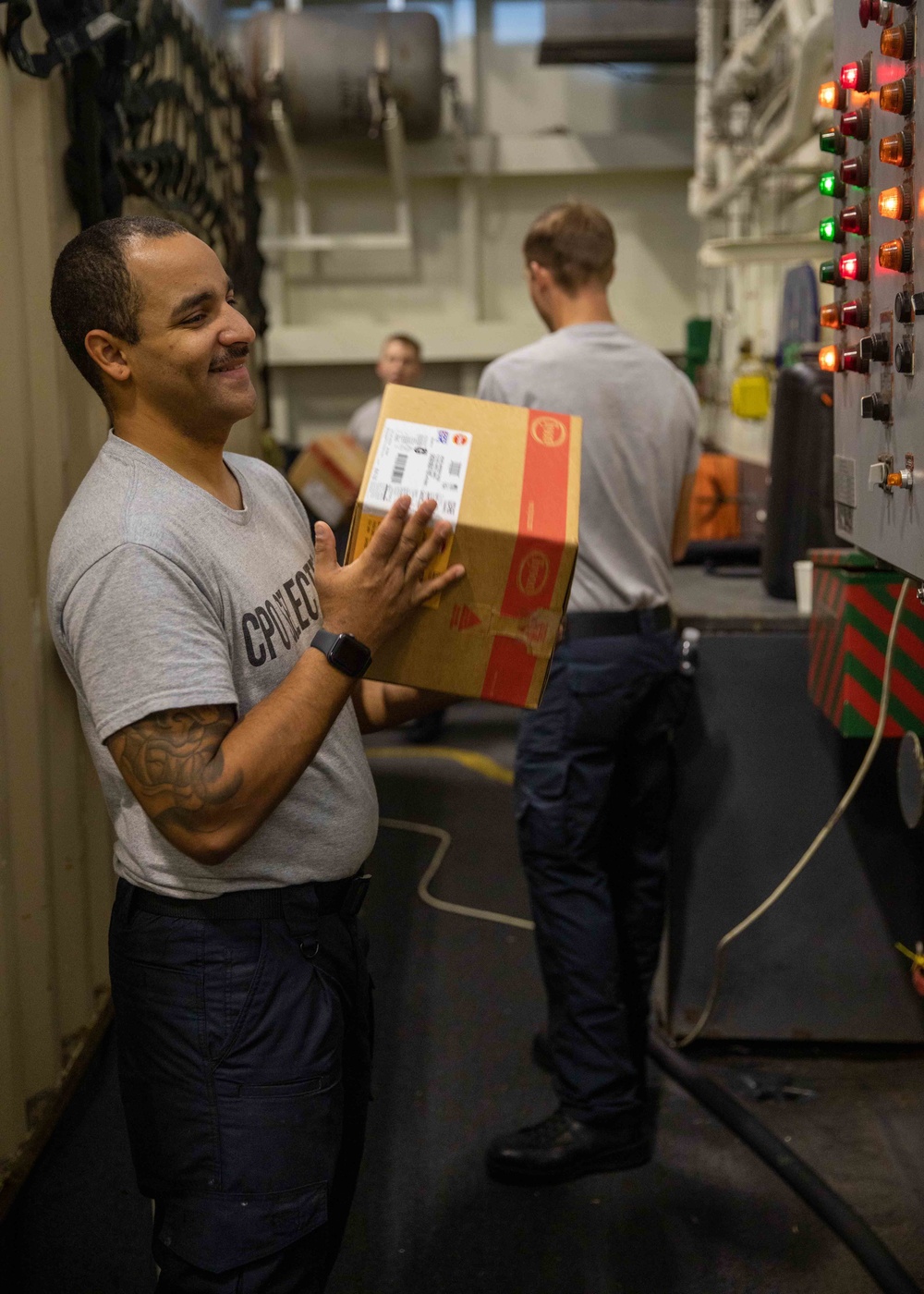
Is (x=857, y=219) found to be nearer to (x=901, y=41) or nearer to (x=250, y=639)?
(x=901, y=41)

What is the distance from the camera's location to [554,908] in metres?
2.19

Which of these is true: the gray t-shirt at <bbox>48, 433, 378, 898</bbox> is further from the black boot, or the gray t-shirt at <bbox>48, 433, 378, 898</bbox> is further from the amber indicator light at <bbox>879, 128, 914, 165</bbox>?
the black boot

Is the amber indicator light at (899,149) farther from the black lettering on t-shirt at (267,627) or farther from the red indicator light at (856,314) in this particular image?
the black lettering on t-shirt at (267,627)

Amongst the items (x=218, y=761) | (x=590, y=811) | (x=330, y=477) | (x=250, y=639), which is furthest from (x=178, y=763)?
(x=330, y=477)

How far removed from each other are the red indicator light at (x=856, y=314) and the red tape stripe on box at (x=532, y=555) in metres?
0.40

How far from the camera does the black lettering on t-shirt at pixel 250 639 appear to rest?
1188 millimetres

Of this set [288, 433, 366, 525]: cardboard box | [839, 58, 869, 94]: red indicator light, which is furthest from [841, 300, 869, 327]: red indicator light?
[288, 433, 366, 525]: cardboard box

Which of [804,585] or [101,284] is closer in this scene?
[101,284]

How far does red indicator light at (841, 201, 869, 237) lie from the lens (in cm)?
141

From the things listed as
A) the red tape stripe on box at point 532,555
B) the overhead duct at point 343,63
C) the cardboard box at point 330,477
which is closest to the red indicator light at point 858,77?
the red tape stripe on box at point 532,555

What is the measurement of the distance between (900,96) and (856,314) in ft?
0.92

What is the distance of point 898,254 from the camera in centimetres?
121

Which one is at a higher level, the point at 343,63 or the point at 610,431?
the point at 343,63

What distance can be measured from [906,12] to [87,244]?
2.86ft
